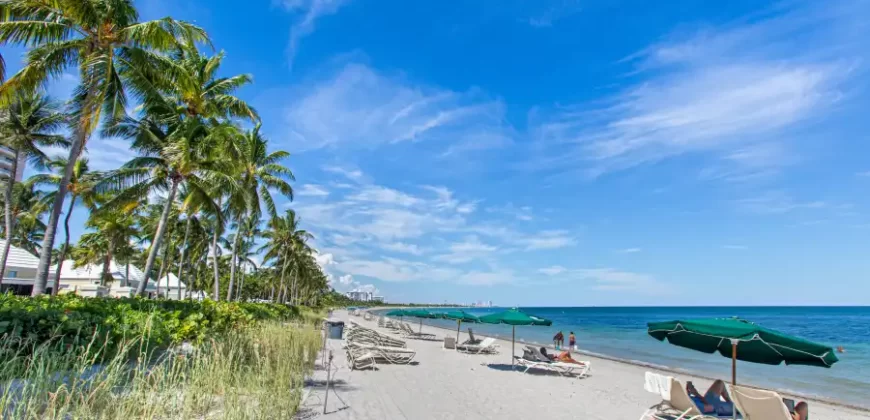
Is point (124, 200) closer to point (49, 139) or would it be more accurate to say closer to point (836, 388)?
point (49, 139)

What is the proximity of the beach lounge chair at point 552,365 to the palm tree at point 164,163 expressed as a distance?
11.2 metres

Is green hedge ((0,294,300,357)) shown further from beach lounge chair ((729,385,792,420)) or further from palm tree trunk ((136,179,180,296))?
beach lounge chair ((729,385,792,420))

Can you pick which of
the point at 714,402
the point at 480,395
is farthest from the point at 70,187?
the point at 714,402

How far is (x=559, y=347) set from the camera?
21.5 metres

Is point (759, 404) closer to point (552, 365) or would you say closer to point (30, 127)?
point (552, 365)

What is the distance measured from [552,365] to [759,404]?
6.30 metres

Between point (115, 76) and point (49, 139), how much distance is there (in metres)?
12.4

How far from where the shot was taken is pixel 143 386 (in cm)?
438

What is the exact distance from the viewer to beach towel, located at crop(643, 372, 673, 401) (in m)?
7.52

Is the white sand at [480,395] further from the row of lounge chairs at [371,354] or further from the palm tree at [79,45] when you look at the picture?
the palm tree at [79,45]

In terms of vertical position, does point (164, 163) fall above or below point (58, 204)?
above

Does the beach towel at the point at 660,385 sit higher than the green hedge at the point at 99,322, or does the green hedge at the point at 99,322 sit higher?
the green hedge at the point at 99,322

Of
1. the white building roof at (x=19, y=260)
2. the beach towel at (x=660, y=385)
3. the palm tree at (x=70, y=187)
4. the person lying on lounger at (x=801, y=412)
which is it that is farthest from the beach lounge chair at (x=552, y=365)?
the white building roof at (x=19, y=260)

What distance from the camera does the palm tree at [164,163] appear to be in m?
13.9
